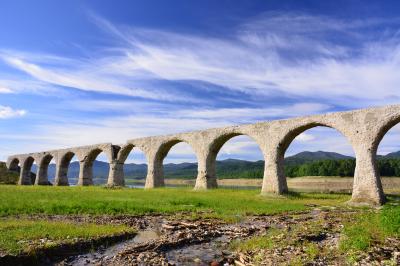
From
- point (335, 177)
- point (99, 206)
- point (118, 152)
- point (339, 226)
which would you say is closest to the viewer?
point (339, 226)

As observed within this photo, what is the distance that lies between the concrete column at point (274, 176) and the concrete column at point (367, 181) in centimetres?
508

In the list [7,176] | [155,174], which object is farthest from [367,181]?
[7,176]

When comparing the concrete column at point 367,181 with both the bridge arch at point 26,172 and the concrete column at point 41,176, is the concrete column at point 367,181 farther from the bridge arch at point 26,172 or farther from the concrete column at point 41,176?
the bridge arch at point 26,172

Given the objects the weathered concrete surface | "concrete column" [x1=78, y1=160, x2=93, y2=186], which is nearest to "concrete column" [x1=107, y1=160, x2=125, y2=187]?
the weathered concrete surface

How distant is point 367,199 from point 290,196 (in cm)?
520

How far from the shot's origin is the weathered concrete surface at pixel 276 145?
21.2 metres

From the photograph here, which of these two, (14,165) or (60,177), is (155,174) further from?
(14,165)

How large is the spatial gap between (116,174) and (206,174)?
13.2 metres

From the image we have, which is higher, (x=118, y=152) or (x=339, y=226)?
(x=118, y=152)

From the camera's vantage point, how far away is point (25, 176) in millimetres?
57562

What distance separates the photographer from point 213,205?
64.2 feet

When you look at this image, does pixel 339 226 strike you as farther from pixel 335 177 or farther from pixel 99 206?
pixel 335 177

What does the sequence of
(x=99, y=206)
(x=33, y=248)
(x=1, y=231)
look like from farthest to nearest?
(x=99, y=206) → (x=1, y=231) → (x=33, y=248)

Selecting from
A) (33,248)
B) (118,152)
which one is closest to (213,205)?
(33,248)
